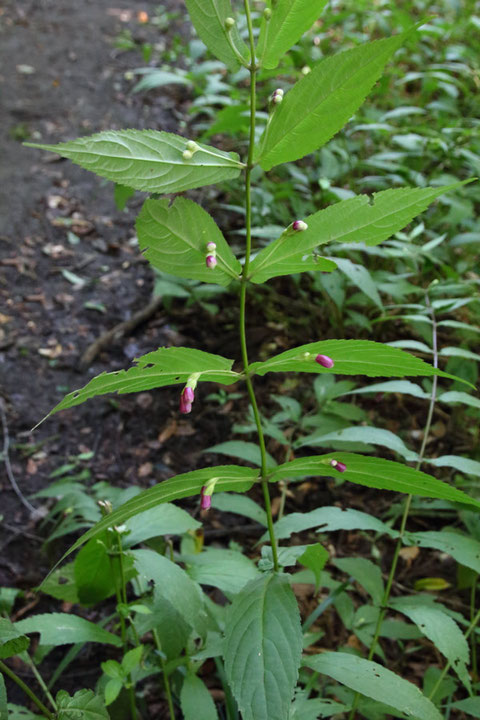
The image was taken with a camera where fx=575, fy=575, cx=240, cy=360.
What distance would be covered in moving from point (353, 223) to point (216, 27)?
46 centimetres

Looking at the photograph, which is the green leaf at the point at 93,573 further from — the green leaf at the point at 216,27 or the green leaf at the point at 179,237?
the green leaf at the point at 216,27

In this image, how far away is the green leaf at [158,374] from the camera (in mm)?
1019

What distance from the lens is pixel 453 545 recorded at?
1598mm

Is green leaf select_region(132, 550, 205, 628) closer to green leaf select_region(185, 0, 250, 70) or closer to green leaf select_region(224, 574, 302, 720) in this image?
green leaf select_region(224, 574, 302, 720)

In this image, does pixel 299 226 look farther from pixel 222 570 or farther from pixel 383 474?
pixel 222 570

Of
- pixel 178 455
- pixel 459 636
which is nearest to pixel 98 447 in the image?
pixel 178 455

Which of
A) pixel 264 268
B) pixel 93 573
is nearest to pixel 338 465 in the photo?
pixel 264 268

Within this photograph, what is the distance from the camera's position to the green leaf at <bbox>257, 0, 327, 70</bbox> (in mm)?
1048

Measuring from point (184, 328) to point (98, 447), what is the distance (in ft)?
3.09

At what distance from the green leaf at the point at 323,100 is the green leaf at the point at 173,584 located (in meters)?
1.02

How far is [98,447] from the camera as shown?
3.01 metres

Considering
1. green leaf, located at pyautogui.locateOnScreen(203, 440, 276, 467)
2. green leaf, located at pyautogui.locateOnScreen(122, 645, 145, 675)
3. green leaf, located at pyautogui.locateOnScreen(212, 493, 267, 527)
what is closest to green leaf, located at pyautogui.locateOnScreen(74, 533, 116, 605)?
green leaf, located at pyautogui.locateOnScreen(122, 645, 145, 675)

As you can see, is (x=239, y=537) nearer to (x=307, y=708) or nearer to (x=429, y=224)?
(x=307, y=708)

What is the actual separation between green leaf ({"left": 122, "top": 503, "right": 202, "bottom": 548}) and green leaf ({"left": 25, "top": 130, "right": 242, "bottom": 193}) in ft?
3.04
